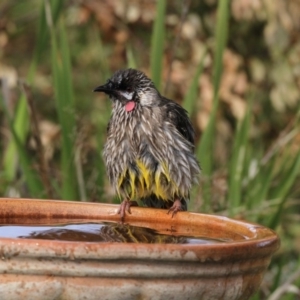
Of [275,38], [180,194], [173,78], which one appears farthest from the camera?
[173,78]

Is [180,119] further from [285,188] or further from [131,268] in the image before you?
[131,268]

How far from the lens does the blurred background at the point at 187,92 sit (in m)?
4.64

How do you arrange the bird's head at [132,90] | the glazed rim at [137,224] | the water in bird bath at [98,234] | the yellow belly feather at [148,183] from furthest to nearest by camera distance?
the bird's head at [132,90]
the yellow belly feather at [148,183]
the water in bird bath at [98,234]
the glazed rim at [137,224]

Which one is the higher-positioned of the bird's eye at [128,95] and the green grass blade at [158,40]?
the green grass blade at [158,40]

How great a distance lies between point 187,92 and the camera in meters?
4.95

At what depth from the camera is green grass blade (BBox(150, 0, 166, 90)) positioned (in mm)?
4543

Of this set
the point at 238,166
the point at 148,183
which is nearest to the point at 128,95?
the point at 148,183

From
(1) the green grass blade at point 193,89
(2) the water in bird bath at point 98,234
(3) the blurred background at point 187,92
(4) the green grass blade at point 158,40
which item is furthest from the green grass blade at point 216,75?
(2) the water in bird bath at point 98,234

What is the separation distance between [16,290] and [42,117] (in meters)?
5.91

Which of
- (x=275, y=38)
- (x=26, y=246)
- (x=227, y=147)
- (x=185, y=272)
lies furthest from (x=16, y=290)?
(x=227, y=147)

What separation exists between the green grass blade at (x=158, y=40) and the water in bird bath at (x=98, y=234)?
61.5 inches

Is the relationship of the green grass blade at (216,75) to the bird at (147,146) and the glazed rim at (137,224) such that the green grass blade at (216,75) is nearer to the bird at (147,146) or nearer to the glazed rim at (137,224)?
the bird at (147,146)

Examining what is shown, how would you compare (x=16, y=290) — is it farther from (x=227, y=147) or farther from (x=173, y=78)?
(x=227, y=147)

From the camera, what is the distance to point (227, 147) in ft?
25.2
